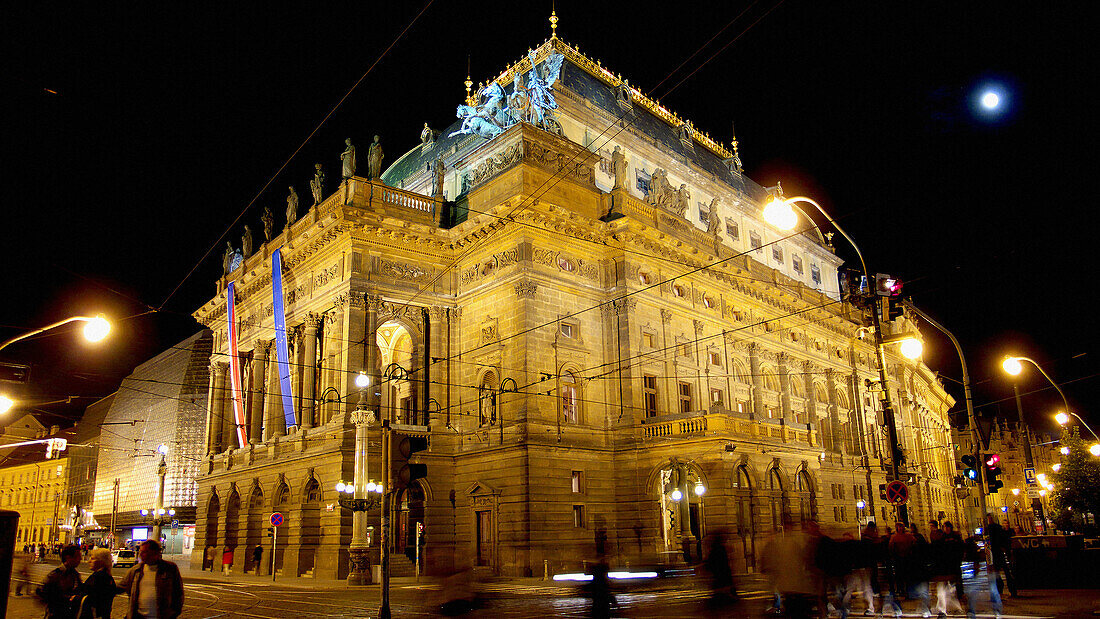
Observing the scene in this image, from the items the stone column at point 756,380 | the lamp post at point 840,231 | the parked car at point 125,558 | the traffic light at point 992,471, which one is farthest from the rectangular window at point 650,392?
the parked car at point 125,558

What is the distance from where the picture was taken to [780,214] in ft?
52.0

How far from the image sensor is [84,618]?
941 cm

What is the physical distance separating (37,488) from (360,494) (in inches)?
3261

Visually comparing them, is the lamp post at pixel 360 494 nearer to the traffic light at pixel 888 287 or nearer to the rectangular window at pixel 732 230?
the traffic light at pixel 888 287

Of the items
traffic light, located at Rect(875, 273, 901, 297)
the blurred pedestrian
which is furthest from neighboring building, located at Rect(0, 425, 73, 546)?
the blurred pedestrian

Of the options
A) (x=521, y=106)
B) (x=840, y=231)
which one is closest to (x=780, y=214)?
(x=840, y=231)

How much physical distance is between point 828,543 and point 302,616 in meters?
11.4

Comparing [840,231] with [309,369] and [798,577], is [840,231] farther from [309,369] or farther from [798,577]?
[309,369]

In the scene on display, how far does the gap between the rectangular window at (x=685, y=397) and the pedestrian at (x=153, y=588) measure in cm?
2888

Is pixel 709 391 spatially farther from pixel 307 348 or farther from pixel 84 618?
pixel 84 618

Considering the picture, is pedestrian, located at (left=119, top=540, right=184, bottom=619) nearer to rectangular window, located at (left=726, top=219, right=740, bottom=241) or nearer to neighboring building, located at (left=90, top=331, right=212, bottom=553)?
rectangular window, located at (left=726, top=219, right=740, bottom=241)

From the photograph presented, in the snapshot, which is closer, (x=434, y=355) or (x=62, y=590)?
(x=62, y=590)

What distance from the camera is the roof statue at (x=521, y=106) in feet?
119

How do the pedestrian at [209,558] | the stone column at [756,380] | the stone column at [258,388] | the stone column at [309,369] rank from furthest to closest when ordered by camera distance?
the stone column at [756,380]
the stone column at [258,388]
the pedestrian at [209,558]
the stone column at [309,369]
